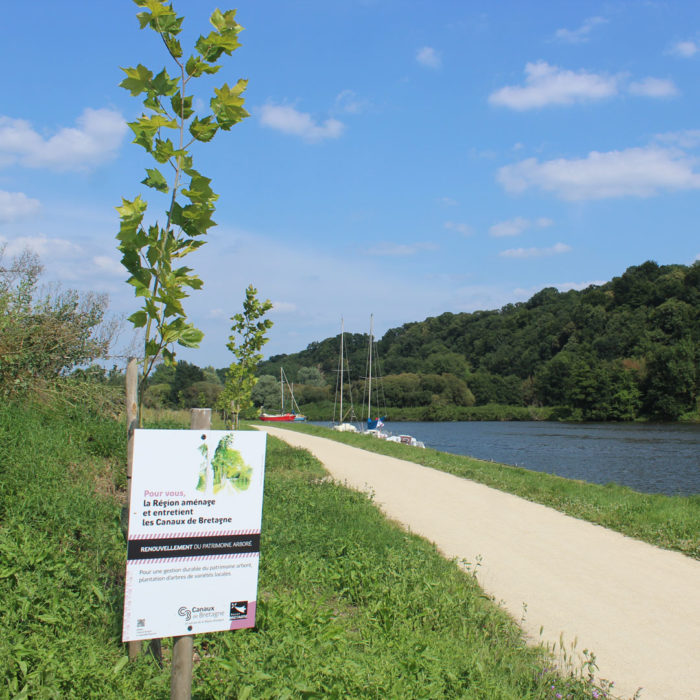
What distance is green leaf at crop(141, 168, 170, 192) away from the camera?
10.3 ft

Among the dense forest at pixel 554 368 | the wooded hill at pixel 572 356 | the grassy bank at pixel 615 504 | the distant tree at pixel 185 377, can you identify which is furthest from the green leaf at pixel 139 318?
the distant tree at pixel 185 377

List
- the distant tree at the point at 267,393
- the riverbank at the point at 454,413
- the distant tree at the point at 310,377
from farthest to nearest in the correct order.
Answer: the distant tree at the point at 310,377
the riverbank at the point at 454,413
the distant tree at the point at 267,393

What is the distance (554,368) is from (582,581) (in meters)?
77.0

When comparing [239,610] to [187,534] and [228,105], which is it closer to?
[187,534]

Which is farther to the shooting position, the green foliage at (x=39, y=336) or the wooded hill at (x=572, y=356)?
the wooded hill at (x=572, y=356)

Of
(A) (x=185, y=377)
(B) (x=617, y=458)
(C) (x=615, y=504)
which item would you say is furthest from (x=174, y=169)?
(A) (x=185, y=377)

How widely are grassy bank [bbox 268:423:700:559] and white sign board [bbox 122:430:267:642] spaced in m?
6.72

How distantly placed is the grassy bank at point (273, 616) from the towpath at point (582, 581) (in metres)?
0.50

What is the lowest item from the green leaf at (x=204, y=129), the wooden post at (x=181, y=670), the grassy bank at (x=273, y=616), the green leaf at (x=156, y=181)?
the grassy bank at (x=273, y=616)

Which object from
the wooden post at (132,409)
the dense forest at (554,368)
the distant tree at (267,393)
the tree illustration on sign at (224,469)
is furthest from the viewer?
the distant tree at (267,393)

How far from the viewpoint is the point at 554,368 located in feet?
262

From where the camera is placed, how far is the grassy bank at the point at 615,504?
8508 mm

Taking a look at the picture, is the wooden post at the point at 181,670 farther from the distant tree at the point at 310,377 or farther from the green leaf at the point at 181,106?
the distant tree at the point at 310,377

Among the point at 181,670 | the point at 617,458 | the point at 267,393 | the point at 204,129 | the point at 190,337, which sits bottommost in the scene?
the point at 617,458
